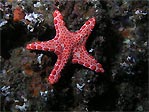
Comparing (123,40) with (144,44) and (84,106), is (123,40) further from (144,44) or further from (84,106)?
(84,106)

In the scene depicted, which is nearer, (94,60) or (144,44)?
(94,60)

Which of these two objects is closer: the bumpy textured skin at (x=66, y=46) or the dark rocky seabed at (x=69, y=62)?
the bumpy textured skin at (x=66, y=46)

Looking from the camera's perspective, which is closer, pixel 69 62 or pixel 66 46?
pixel 66 46

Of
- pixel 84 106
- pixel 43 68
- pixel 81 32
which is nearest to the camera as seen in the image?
pixel 81 32

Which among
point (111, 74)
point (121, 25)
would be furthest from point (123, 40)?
point (111, 74)

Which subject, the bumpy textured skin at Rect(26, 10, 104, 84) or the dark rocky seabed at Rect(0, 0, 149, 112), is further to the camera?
the dark rocky seabed at Rect(0, 0, 149, 112)

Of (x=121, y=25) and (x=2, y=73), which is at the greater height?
(x=121, y=25)

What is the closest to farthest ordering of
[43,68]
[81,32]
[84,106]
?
1. [81,32]
2. [43,68]
3. [84,106]

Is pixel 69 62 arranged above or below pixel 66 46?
below
